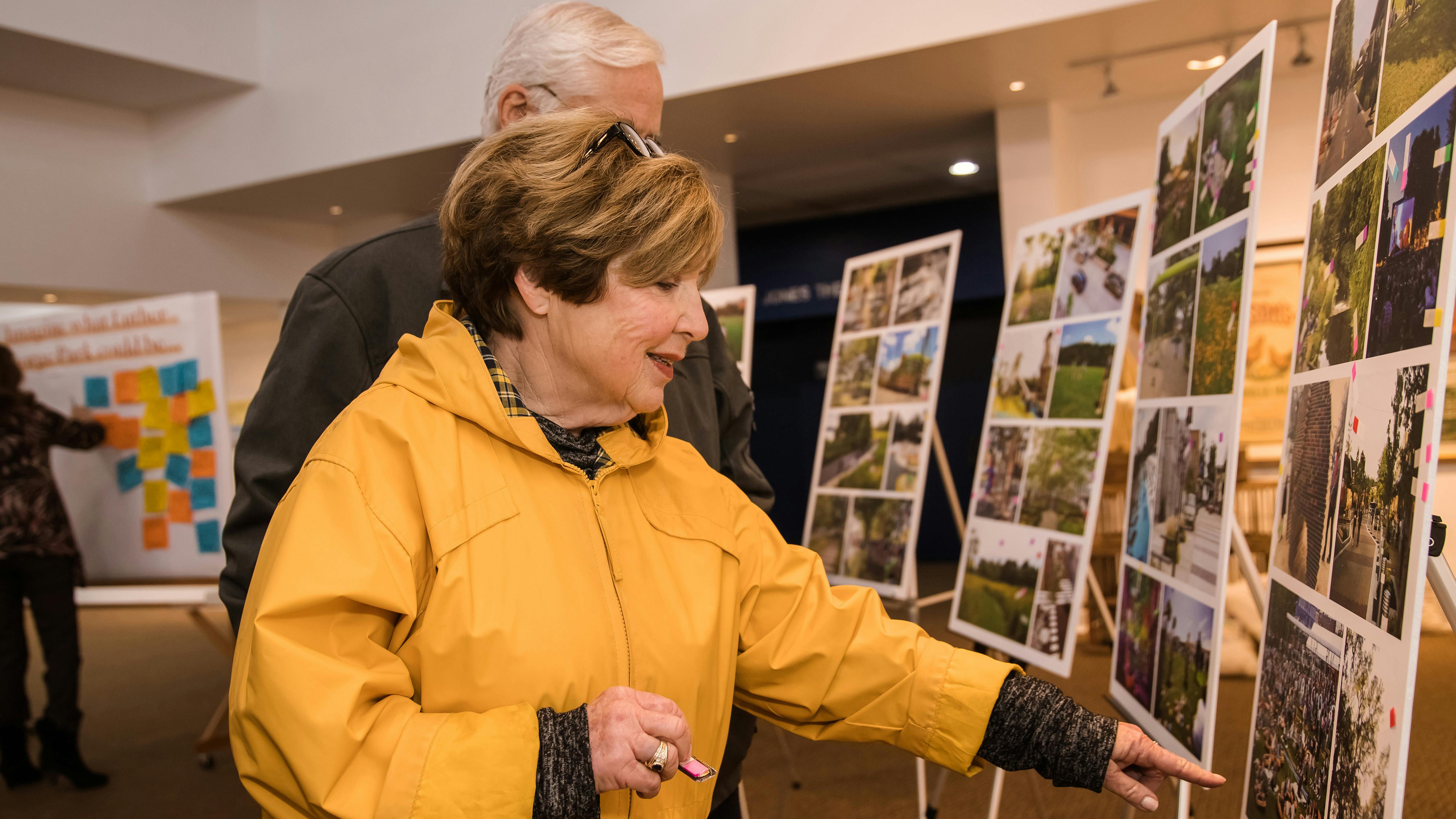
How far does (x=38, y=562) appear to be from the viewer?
338cm

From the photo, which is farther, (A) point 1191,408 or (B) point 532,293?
(A) point 1191,408

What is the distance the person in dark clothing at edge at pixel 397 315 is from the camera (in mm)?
1208

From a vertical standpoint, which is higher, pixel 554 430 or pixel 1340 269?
pixel 1340 269

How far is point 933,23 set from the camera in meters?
4.24

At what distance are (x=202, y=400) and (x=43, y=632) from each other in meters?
0.99

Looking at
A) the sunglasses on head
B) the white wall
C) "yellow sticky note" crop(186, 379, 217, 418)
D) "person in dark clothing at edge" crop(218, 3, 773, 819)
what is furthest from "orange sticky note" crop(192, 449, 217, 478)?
the white wall

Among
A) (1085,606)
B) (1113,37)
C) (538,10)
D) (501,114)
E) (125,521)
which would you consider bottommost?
(1085,606)

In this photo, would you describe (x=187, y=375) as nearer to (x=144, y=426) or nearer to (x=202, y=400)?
(x=202, y=400)

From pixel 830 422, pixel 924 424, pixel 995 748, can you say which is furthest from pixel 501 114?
pixel 830 422

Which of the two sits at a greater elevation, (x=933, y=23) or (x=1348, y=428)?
(x=933, y=23)

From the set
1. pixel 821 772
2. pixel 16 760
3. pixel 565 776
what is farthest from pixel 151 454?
pixel 565 776

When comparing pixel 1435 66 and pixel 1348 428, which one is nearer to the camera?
pixel 1435 66

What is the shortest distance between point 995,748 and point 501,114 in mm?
1079

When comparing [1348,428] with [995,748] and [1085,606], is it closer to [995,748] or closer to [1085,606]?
[995,748]
